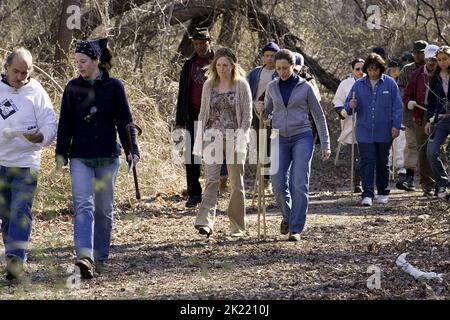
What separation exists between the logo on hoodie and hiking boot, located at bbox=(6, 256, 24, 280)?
1.15m

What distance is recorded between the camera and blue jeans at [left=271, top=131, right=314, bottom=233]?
35.2ft

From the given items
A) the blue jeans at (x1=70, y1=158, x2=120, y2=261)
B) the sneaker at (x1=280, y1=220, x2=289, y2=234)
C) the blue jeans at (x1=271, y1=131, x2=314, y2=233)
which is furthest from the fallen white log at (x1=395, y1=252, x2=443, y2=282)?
the blue jeans at (x1=70, y1=158, x2=120, y2=261)

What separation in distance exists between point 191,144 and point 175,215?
1.06 m

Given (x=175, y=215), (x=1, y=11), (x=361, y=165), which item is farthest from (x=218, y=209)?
(x=1, y=11)

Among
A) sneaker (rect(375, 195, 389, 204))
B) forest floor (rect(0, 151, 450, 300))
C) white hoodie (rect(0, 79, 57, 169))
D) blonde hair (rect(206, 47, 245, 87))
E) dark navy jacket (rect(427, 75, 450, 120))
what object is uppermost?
blonde hair (rect(206, 47, 245, 87))

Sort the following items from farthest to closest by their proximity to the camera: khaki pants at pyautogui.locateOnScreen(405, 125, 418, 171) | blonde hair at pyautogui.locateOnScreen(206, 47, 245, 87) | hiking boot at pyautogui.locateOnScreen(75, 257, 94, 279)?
khaki pants at pyautogui.locateOnScreen(405, 125, 418, 171)
blonde hair at pyautogui.locateOnScreen(206, 47, 245, 87)
hiking boot at pyautogui.locateOnScreen(75, 257, 94, 279)

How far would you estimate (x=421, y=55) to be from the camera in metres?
15.5

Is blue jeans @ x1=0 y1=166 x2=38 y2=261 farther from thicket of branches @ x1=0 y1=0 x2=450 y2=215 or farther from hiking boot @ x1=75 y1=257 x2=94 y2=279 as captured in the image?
thicket of branches @ x1=0 y1=0 x2=450 y2=215

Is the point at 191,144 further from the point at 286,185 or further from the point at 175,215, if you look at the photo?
the point at 286,185

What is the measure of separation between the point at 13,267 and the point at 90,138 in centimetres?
121

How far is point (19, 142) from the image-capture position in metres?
8.95

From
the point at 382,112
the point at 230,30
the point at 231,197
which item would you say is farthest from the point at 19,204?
the point at 230,30

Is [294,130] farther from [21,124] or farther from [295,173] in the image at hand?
[21,124]

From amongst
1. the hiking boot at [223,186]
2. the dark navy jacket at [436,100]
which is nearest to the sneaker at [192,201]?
the hiking boot at [223,186]
